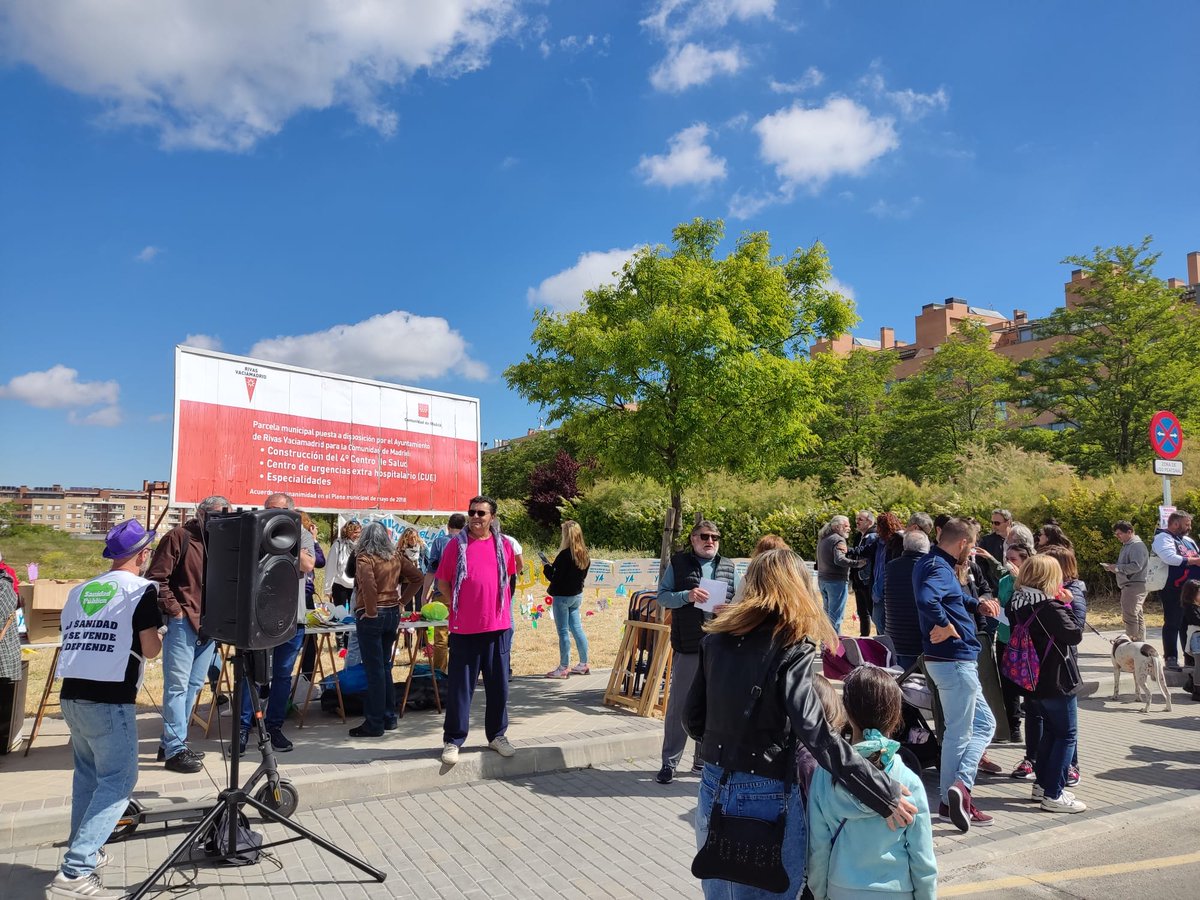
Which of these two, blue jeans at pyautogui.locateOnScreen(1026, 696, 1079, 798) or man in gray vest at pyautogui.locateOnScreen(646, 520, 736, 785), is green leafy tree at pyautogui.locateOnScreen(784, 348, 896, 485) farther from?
blue jeans at pyautogui.locateOnScreen(1026, 696, 1079, 798)

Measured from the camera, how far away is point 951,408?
34344 millimetres

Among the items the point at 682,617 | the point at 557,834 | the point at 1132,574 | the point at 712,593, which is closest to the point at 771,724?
the point at 557,834

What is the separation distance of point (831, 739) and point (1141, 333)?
28.3 m

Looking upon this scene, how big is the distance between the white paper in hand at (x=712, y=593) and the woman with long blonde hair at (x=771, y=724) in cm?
283

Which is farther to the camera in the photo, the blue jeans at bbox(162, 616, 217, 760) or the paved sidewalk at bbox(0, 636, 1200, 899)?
the blue jeans at bbox(162, 616, 217, 760)

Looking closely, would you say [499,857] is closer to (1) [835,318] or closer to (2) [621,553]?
(1) [835,318]

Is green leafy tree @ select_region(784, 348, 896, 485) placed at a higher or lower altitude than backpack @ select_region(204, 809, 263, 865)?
higher

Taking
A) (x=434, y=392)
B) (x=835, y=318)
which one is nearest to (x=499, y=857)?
(x=434, y=392)

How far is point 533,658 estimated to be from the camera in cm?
1175

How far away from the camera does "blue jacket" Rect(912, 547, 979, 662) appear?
5.20 meters

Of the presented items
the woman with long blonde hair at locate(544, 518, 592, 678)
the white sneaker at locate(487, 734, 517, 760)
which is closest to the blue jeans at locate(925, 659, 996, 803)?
the white sneaker at locate(487, 734, 517, 760)

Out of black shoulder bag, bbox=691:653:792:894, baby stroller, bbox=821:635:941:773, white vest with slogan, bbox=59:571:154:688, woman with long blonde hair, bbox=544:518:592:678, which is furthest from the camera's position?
woman with long blonde hair, bbox=544:518:592:678

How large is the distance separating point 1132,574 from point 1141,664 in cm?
237

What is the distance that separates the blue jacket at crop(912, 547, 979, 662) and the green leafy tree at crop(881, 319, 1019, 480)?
29.5 metres
